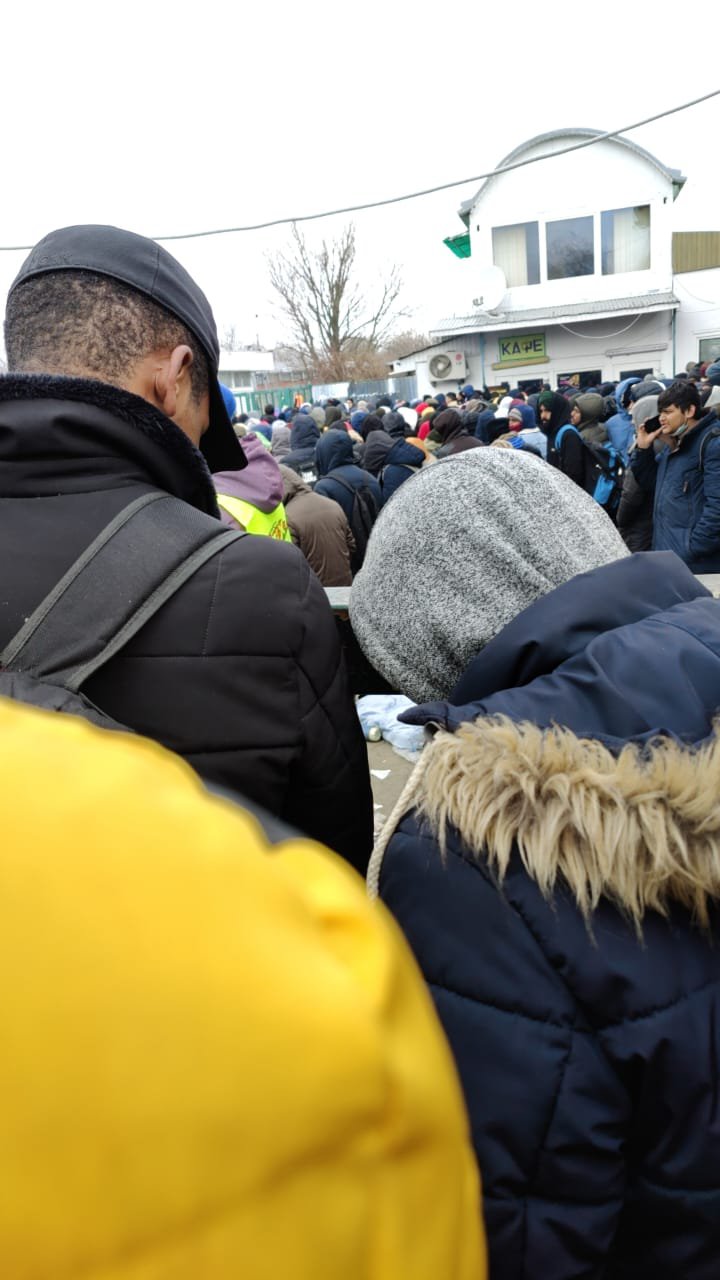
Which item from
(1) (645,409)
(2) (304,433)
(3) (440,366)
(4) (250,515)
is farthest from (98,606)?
(3) (440,366)

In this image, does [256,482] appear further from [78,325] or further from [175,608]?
[175,608]

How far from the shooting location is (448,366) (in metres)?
25.8

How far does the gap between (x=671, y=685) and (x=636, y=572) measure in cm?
26

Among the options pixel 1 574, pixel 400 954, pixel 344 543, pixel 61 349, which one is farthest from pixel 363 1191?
pixel 344 543

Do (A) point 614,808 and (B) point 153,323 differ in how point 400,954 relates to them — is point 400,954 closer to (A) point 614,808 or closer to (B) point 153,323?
(A) point 614,808

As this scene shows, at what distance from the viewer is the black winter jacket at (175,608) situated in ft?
3.65

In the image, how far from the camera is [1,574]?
110 centimetres

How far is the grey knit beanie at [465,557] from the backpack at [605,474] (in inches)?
240

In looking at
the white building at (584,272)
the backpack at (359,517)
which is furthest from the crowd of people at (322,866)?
the white building at (584,272)

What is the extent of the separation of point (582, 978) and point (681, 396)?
5.13 meters

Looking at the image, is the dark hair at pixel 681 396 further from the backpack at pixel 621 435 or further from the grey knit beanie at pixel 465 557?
the grey knit beanie at pixel 465 557

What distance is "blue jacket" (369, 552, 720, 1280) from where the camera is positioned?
854mm

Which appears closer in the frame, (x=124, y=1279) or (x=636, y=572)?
(x=124, y=1279)

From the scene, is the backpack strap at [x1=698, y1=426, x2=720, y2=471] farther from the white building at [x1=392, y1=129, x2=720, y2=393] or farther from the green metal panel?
the green metal panel
